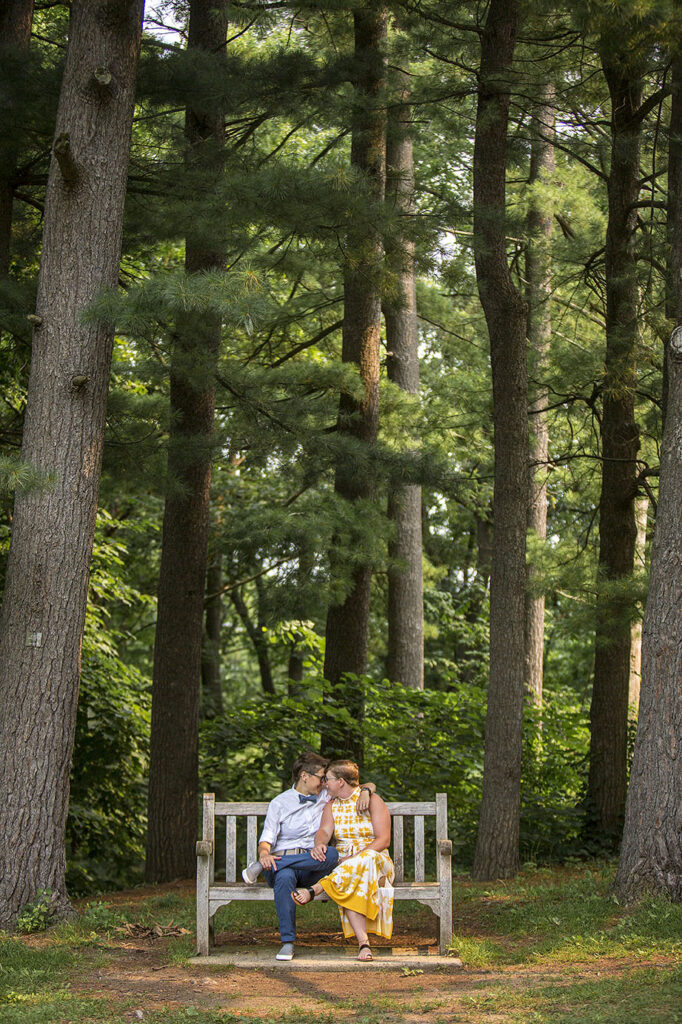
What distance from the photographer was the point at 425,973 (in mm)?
5719

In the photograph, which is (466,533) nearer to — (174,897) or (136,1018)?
(174,897)

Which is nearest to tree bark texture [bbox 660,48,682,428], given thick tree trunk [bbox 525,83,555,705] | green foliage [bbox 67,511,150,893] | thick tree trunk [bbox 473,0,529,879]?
thick tree trunk [bbox 473,0,529,879]

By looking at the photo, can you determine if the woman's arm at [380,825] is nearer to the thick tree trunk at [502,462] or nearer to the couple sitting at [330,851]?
the couple sitting at [330,851]

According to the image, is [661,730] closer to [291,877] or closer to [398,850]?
[398,850]

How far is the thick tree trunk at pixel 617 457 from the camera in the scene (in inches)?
400

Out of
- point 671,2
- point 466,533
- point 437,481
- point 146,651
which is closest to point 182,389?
point 437,481

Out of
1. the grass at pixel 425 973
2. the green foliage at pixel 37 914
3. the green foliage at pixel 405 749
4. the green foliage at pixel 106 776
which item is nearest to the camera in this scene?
the grass at pixel 425 973

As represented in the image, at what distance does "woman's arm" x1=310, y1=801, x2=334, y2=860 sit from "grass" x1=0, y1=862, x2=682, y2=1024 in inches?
29.6

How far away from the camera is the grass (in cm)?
492

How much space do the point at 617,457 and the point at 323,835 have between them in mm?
5860

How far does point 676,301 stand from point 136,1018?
217 inches

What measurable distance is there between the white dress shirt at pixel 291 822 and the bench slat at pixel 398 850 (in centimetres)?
46

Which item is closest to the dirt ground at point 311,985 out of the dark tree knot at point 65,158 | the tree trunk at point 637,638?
the dark tree knot at point 65,158

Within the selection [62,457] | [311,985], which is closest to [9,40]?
[62,457]
